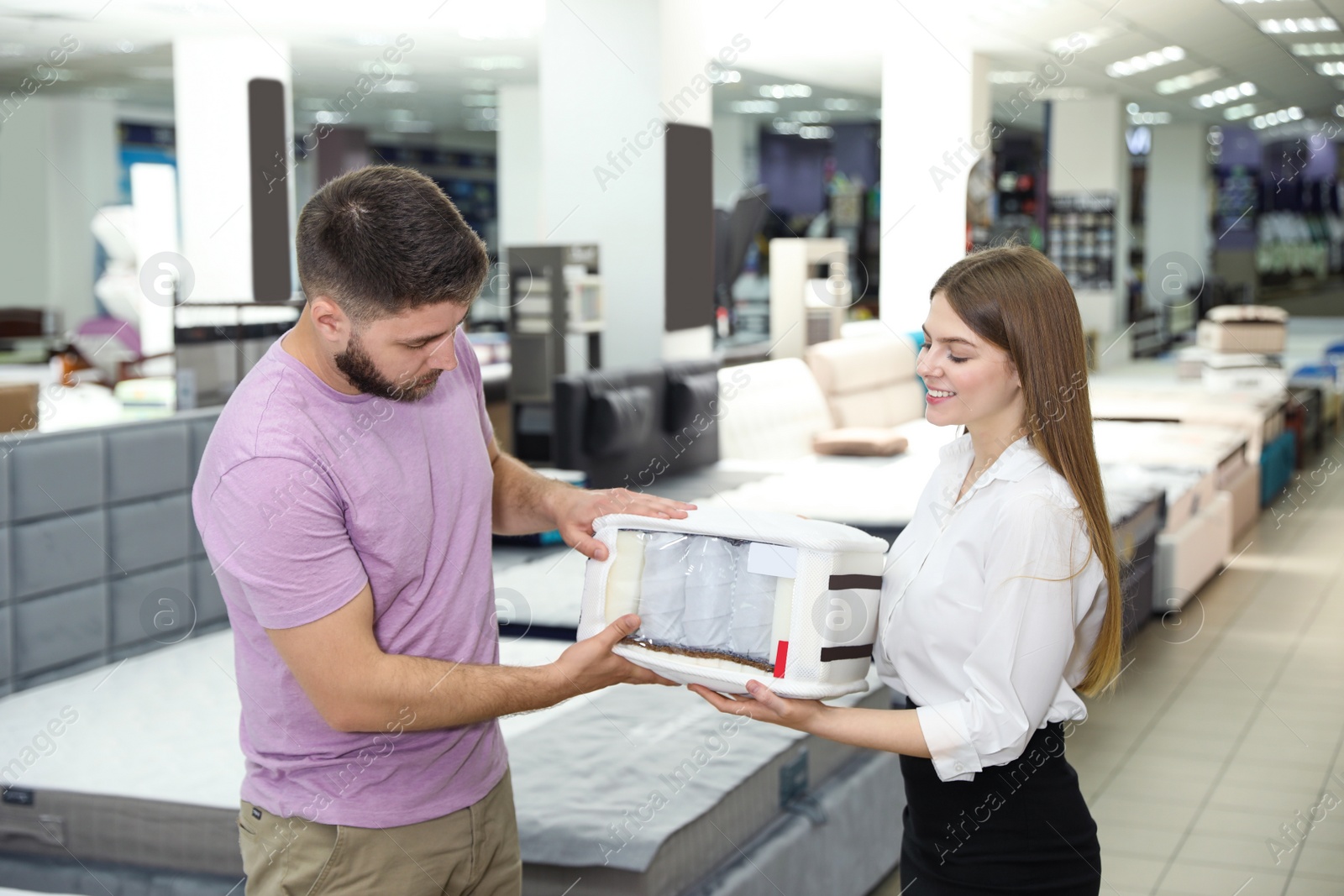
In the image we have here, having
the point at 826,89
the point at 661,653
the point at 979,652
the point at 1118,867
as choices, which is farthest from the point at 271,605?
the point at 826,89

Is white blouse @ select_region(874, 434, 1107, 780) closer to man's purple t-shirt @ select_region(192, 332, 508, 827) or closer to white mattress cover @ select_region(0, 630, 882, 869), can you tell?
man's purple t-shirt @ select_region(192, 332, 508, 827)

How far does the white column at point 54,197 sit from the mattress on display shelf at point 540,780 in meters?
12.7

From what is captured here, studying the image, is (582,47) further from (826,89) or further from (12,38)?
(826,89)

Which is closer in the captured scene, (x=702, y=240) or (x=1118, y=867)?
(x=1118, y=867)

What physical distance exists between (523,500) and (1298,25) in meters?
10.3

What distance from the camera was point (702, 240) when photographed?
8.15 m

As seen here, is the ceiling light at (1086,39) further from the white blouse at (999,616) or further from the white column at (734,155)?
the white blouse at (999,616)

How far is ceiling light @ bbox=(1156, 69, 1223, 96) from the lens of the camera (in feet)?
43.2

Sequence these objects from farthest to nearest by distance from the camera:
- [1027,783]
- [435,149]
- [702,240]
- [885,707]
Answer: [435,149] < [702,240] < [885,707] < [1027,783]

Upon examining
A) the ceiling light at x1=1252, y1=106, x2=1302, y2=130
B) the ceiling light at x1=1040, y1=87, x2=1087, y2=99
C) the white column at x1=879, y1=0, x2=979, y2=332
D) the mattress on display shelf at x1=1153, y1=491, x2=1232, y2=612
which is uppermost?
the ceiling light at x1=1252, y1=106, x2=1302, y2=130

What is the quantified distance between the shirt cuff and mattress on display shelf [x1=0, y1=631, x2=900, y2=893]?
3.08 feet

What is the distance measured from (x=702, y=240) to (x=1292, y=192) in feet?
66.1

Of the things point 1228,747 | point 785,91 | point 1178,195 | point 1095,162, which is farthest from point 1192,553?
point 1178,195

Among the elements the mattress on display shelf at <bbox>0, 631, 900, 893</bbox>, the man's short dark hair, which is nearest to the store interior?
the mattress on display shelf at <bbox>0, 631, 900, 893</bbox>
